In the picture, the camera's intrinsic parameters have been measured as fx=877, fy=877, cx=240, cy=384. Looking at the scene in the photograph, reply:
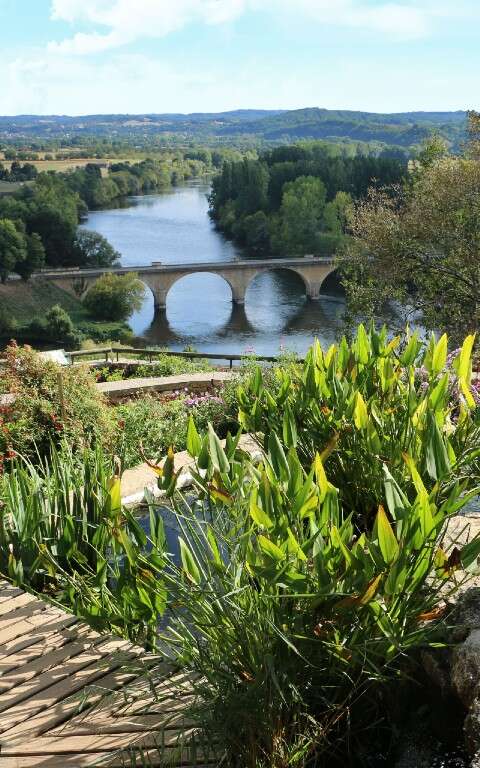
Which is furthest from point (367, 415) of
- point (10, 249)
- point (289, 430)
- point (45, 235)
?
point (45, 235)

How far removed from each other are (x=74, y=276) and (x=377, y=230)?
38681mm

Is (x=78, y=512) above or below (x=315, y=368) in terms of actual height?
below

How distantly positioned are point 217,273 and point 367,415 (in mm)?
48229

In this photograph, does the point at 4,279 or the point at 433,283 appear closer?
the point at 433,283

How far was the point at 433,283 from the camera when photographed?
1563 cm

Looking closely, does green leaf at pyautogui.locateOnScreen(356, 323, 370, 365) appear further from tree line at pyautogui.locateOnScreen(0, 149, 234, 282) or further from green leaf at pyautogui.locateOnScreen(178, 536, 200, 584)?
tree line at pyautogui.locateOnScreen(0, 149, 234, 282)

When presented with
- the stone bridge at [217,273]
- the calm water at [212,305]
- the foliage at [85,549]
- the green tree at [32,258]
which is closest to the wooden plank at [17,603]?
the foliage at [85,549]

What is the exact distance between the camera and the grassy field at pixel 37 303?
48.0m

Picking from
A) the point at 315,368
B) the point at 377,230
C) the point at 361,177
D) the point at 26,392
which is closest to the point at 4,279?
the point at 361,177

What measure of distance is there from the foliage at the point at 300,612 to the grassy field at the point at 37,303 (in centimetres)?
4396

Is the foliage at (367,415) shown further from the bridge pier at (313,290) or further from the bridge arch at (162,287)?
the bridge pier at (313,290)

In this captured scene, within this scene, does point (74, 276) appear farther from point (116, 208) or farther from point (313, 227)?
point (116, 208)

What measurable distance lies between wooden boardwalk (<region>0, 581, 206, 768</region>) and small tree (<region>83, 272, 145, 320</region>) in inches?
1790

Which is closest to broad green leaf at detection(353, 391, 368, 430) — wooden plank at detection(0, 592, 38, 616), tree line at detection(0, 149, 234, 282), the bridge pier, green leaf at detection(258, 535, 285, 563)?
green leaf at detection(258, 535, 285, 563)
